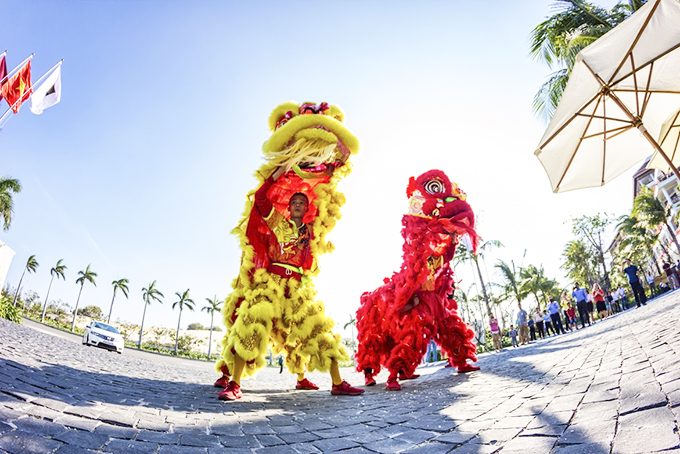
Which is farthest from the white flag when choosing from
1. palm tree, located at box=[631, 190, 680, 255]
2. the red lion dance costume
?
palm tree, located at box=[631, 190, 680, 255]

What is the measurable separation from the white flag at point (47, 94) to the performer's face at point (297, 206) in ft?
42.8

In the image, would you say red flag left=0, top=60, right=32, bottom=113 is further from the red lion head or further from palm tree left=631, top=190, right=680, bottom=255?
palm tree left=631, top=190, right=680, bottom=255

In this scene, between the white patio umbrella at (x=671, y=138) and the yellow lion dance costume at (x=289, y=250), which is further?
the white patio umbrella at (x=671, y=138)

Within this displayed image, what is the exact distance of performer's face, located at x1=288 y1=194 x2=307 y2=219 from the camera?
4.25 m

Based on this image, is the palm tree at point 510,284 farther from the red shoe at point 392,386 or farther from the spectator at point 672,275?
the red shoe at point 392,386

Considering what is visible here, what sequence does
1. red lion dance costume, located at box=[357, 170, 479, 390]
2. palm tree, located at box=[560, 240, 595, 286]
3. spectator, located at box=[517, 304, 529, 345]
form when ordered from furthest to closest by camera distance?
palm tree, located at box=[560, 240, 595, 286], spectator, located at box=[517, 304, 529, 345], red lion dance costume, located at box=[357, 170, 479, 390]

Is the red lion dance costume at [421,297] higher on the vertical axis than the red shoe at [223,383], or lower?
higher

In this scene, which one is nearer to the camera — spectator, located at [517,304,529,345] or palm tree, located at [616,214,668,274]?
spectator, located at [517,304,529,345]

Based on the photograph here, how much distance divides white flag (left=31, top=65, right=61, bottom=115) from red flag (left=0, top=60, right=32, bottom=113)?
0.93 ft

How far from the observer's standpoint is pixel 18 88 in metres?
11.1

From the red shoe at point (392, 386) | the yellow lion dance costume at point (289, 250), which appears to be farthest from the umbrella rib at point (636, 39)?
the red shoe at point (392, 386)

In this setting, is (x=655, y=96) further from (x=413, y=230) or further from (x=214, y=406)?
(x=214, y=406)

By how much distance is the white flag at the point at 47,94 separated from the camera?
37.5ft

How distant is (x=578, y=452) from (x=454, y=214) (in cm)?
388
